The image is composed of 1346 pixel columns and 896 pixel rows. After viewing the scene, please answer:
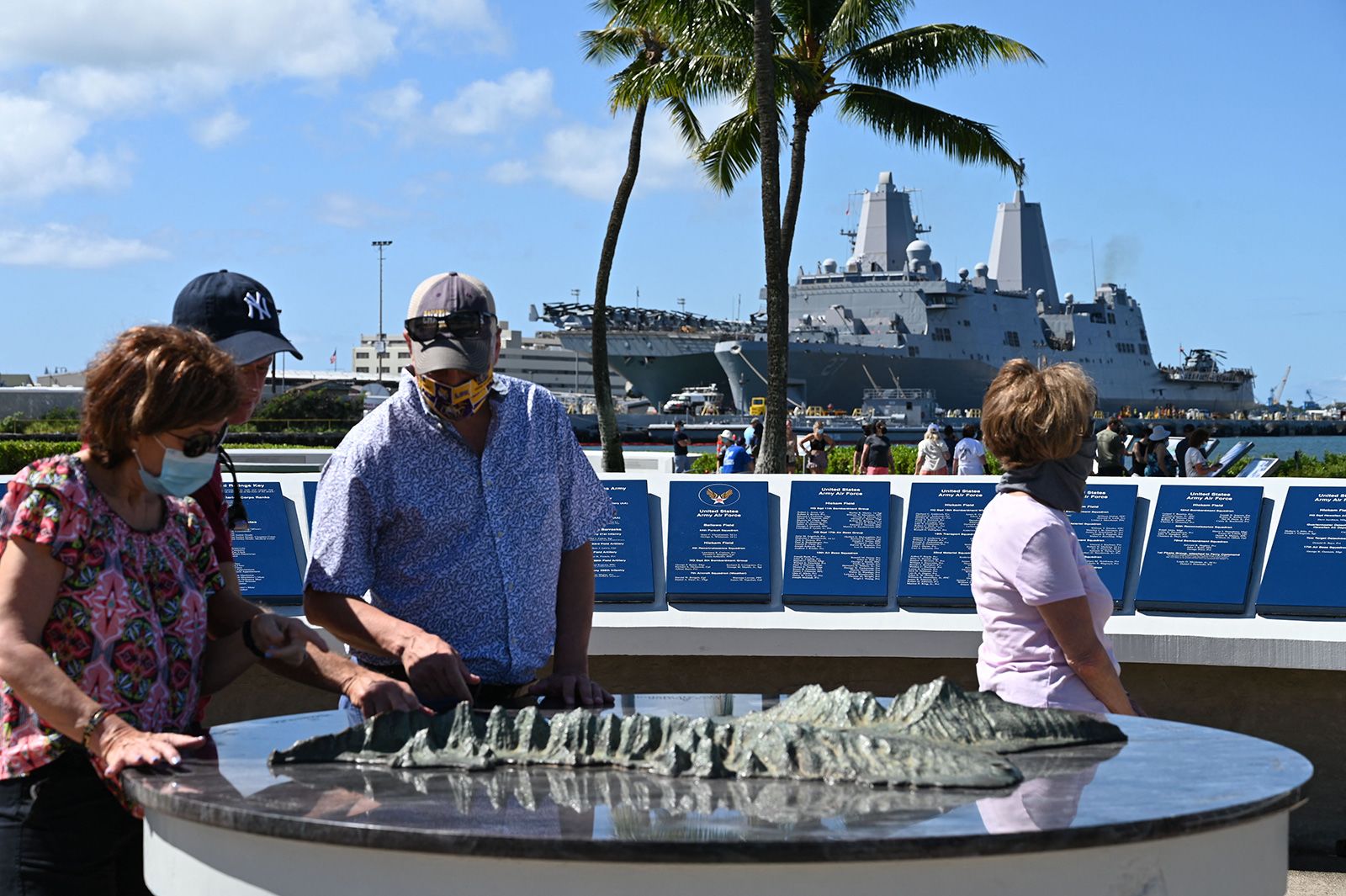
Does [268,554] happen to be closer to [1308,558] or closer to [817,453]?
[1308,558]

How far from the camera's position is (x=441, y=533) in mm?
2773

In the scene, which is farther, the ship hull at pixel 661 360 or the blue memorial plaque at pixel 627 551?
the ship hull at pixel 661 360

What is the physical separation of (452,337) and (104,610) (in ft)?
2.62

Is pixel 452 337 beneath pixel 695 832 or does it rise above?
above

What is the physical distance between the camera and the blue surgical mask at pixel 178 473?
2.26m

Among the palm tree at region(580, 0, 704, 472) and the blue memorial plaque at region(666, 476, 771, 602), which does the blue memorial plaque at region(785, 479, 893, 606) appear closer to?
the blue memorial plaque at region(666, 476, 771, 602)

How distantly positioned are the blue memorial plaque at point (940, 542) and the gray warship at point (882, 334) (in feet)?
159

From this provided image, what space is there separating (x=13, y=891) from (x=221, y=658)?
504mm

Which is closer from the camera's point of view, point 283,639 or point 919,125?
point 283,639

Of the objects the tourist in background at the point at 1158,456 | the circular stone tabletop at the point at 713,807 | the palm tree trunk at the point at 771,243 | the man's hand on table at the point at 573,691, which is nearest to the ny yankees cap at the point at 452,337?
the man's hand on table at the point at 573,691

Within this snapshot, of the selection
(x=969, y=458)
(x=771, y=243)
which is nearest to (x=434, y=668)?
(x=771, y=243)

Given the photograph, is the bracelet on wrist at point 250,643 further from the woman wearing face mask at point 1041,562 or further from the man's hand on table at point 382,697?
the woman wearing face mask at point 1041,562

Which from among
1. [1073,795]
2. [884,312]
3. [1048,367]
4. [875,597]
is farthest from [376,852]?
[884,312]

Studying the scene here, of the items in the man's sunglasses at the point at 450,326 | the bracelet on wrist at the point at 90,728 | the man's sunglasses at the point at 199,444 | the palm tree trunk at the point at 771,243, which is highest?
the palm tree trunk at the point at 771,243
